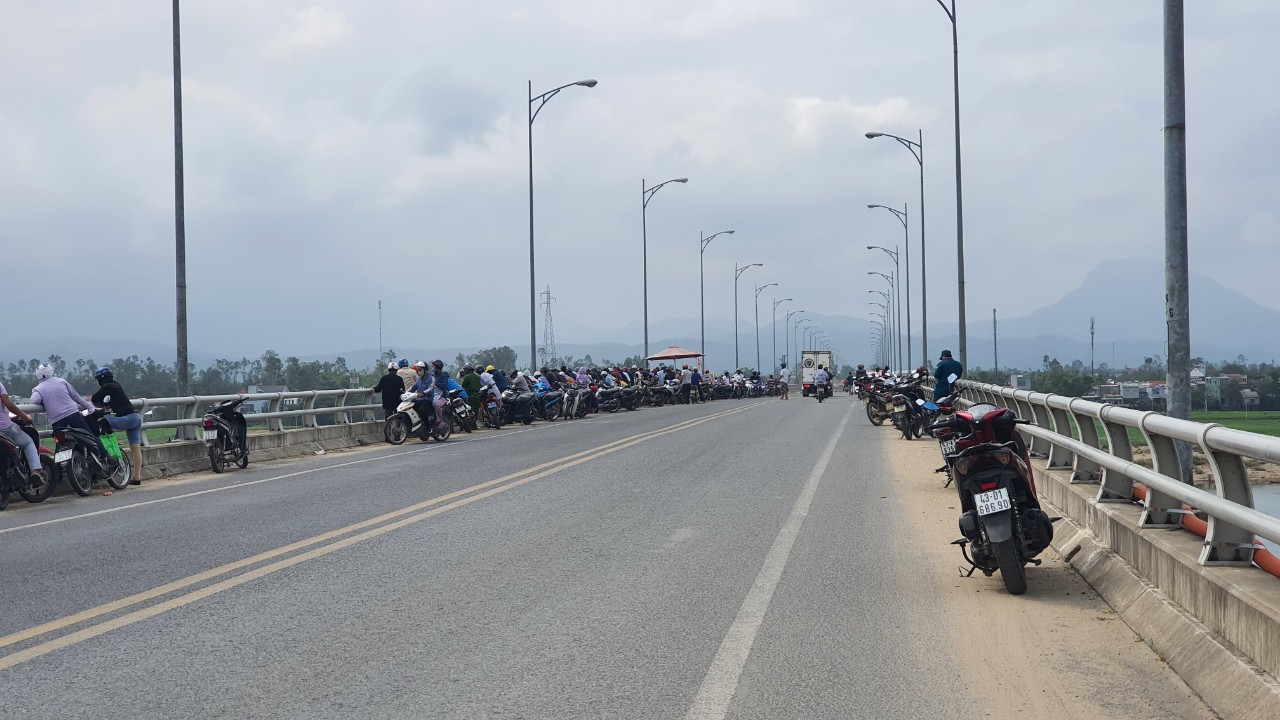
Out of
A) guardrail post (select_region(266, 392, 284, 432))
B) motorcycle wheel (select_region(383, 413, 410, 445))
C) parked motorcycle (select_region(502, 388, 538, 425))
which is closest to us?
guardrail post (select_region(266, 392, 284, 432))

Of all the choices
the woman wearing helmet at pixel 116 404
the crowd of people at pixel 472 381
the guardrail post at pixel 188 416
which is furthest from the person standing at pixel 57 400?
the crowd of people at pixel 472 381

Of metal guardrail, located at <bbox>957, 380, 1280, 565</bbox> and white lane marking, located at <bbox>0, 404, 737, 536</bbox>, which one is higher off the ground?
metal guardrail, located at <bbox>957, 380, 1280, 565</bbox>

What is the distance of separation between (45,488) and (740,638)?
36.8 feet

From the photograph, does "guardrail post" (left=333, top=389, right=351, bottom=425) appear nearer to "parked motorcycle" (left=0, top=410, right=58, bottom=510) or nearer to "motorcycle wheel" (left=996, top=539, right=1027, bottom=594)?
"parked motorcycle" (left=0, top=410, right=58, bottom=510)

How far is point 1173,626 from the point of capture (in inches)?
248

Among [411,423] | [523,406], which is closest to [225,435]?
[411,423]

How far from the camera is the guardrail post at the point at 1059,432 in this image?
11188 mm

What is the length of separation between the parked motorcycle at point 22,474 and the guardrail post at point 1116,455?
11.6m

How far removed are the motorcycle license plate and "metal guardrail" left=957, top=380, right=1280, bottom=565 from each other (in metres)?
0.84

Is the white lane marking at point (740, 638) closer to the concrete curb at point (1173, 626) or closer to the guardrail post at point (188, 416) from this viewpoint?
the concrete curb at point (1173, 626)

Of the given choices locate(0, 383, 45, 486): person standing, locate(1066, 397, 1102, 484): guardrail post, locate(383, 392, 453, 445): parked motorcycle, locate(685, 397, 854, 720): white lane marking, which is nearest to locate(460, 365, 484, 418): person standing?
locate(383, 392, 453, 445): parked motorcycle

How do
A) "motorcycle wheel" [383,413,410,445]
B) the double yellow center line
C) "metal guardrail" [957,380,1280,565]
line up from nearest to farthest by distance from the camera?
"metal guardrail" [957,380,1280,565] < the double yellow center line < "motorcycle wheel" [383,413,410,445]

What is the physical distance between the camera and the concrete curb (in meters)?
5.03

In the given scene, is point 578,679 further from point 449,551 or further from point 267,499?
point 267,499
